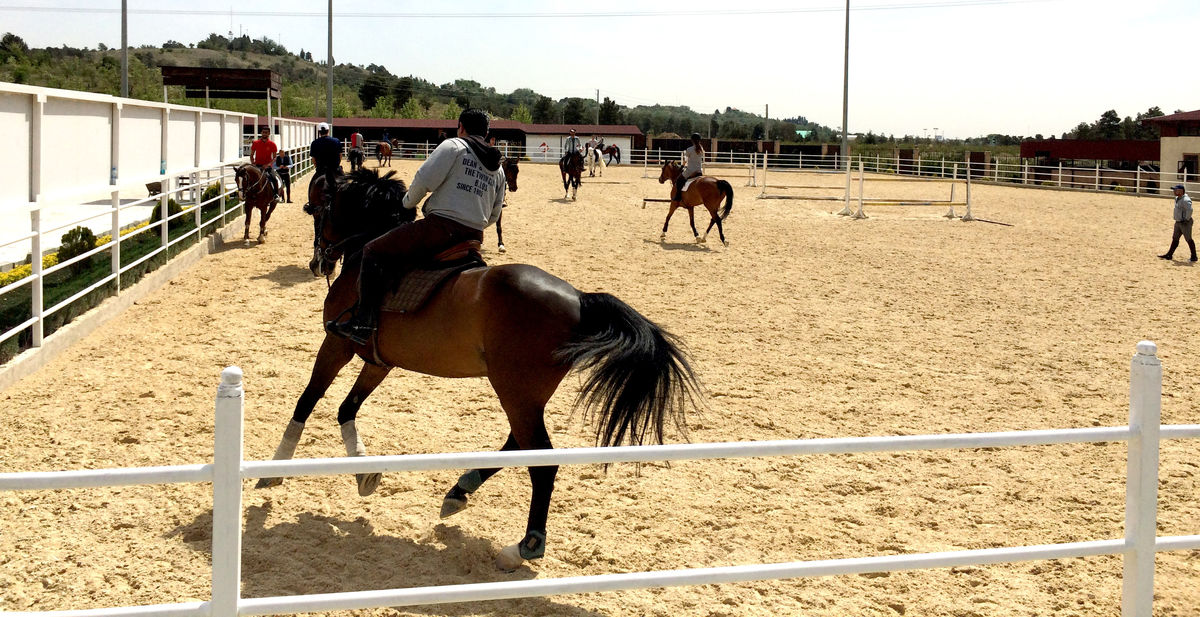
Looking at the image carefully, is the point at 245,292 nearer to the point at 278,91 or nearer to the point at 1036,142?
the point at 278,91

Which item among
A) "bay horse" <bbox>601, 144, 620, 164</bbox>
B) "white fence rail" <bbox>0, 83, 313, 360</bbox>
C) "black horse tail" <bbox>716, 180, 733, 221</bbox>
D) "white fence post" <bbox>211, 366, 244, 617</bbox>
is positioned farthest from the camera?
"bay horse" <bbox>601, 144, 620, 164</bbox>

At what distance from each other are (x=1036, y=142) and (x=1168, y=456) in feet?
182

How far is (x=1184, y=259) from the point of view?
18125 mm

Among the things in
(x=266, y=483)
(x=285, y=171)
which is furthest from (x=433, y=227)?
(x=285, y=171)

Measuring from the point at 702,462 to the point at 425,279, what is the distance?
7.40 feet

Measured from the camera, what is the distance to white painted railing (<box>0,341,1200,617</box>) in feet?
9.02

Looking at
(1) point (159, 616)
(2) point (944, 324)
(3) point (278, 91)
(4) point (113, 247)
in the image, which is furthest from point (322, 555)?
(3) point (278, 91)

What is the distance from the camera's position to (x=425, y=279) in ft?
17.7

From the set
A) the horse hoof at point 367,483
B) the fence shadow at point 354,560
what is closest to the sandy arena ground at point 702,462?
the fence shadow at point 354,560

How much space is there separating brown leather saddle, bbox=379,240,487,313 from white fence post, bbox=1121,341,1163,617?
3.28 meters

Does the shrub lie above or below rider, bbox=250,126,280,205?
below

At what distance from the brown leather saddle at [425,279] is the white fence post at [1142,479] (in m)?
3.28

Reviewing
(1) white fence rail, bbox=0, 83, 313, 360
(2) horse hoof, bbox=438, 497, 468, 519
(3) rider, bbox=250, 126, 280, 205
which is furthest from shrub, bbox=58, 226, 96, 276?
(2) horse hoof, bbox=438, 497, 468, 519

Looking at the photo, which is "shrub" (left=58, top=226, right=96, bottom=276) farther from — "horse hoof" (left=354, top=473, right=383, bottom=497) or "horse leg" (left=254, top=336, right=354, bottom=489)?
"horse hoof" (left=354, top=473, right=383, bottom=497)
